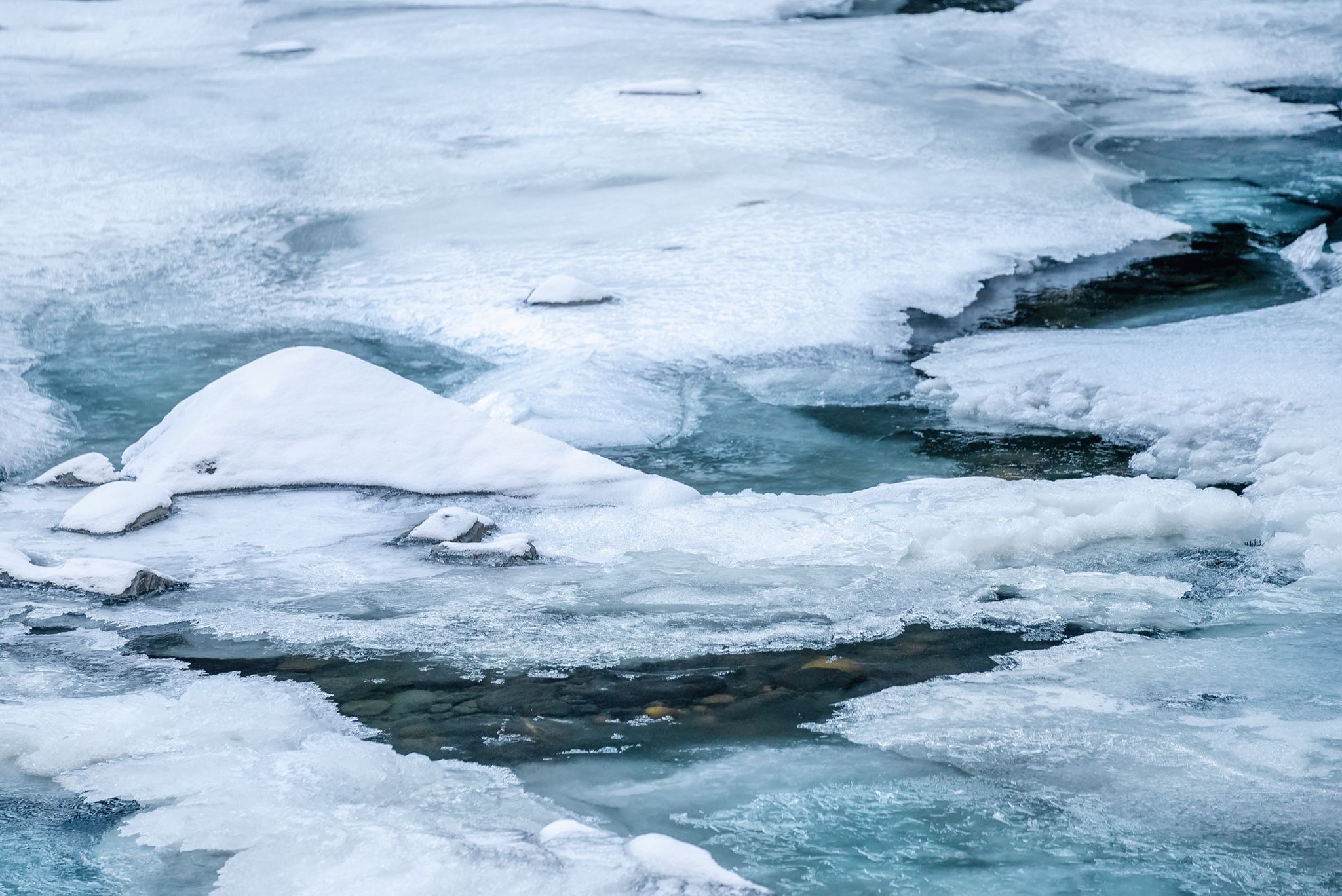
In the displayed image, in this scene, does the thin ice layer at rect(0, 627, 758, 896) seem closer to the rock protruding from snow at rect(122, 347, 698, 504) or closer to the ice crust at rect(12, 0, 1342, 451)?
the rock protruding from snow at rect(122, 347, 698, 504)

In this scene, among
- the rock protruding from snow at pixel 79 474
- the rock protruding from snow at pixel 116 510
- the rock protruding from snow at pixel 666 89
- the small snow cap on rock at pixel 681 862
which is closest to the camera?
the small snow cap on rock at pixel 681 862

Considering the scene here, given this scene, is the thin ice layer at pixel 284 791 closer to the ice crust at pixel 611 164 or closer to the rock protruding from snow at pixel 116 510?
the rock protruding from snow at pixel 116 510

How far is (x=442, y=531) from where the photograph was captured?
142 inches

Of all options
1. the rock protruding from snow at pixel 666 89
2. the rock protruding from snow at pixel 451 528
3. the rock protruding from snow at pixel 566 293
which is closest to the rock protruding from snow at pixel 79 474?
the rock protruding from snow at pixel 451 528

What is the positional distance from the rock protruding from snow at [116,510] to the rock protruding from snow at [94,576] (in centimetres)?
28

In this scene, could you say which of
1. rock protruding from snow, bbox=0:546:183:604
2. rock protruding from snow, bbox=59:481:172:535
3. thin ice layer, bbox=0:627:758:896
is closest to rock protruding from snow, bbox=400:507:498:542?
rock protruding from snow, bbox=0:546:183:604

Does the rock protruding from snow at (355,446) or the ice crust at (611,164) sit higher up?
the ice crust at (611,164)

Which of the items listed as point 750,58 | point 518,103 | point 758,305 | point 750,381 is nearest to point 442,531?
point 750,381

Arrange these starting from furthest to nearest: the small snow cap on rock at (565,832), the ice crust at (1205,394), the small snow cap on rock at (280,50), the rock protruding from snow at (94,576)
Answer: the small snow cap on rock at (280,50), the ice crust at (1205,394), the rock protruding from snow at (94,576), the small snow cap on rock at (565,832)

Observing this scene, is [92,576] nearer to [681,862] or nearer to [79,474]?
[79,474]

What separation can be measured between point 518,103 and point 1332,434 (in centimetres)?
552

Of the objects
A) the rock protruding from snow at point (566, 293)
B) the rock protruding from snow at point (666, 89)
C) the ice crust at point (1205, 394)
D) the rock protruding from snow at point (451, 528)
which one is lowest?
the rock protruding from snow at point (451, 528)

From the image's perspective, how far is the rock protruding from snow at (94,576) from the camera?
3297mm

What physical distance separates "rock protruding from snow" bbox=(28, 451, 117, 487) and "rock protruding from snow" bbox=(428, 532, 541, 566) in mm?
1222
